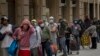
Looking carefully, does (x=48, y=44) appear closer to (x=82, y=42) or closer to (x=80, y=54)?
(x=80, y=54)

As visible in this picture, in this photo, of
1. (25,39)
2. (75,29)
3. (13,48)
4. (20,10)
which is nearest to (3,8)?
(20,10)

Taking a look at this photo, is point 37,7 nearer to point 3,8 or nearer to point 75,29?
point 75,29

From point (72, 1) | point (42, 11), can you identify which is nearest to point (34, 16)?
point (42, 11)

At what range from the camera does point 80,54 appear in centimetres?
2006

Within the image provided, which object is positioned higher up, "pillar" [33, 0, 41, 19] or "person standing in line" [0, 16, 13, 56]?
"pillar" [33, 0, 41, 19]

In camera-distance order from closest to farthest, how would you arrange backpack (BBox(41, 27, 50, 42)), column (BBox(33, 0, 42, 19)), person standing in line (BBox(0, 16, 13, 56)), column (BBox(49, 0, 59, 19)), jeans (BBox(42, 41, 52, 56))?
person standing in line (BBox(0, 16, 13, 56))
backpack (BBox(41, 27, 50, 42))
jeans (BBox(42, 41, 52, 56))
column (BBox(33, 0, 42, 19))
column (BBox(49, 0, 59, 19))

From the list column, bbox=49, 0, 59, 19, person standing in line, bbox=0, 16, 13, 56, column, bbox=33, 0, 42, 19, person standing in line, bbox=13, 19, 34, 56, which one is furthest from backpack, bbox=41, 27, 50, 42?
column, bbox=49, 0, 59, 19

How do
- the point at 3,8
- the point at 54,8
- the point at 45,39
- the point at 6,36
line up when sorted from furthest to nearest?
the point at 54,8 → the point at 3,8 → the point at 45,39 → the point at 6,36

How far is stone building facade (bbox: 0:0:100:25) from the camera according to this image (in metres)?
19.9

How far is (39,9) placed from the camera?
22844 mm

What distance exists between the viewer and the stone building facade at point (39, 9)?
1991cm

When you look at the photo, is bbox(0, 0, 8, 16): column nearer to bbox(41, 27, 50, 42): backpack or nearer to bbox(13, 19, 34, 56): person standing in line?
bbox(41, 27, 50, 42): backpack

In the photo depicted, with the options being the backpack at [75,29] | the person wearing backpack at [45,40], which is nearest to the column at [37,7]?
the backpack at [75,29]

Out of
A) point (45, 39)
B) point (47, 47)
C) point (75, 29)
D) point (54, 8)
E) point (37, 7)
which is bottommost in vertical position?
point (47, 47)
